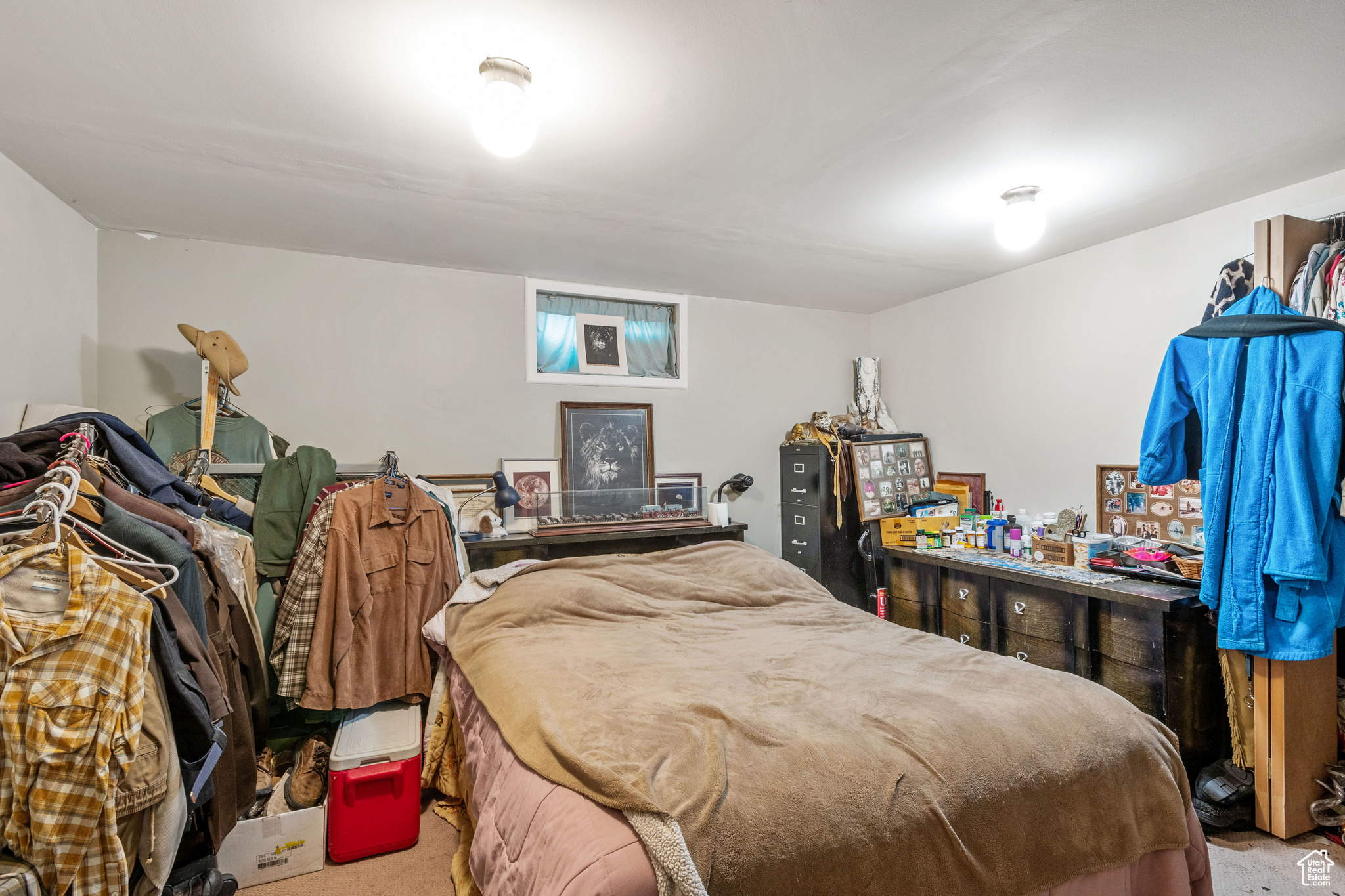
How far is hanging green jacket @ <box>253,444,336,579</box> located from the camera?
2607 millimetres

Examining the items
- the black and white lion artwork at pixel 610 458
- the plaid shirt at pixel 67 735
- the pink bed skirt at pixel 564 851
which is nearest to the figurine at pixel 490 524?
the black and white lion artwork at pixel 610 458

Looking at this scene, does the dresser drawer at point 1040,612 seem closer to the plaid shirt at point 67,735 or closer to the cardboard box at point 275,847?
the cardboard box at point 275,847

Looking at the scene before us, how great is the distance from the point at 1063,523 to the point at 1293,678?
1236mm

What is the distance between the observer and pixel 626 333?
4.05 metres

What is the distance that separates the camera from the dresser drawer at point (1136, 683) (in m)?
2.46

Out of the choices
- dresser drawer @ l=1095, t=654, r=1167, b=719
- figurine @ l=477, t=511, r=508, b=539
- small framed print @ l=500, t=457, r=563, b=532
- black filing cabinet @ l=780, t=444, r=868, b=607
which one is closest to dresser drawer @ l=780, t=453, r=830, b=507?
black filing cabinet @ l=780, t=444, r=868, b=607

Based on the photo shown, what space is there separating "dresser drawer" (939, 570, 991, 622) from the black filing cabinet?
2.16ft

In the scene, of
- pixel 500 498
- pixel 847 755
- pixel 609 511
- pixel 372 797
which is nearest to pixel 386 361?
pixel 500 498

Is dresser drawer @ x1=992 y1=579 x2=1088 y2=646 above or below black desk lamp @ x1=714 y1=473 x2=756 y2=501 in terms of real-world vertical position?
below

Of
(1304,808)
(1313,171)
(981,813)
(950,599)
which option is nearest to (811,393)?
(950,599)

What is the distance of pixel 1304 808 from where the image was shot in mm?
2223

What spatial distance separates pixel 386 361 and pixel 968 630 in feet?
11.8

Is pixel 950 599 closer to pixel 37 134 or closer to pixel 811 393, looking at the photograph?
pixel 811 393

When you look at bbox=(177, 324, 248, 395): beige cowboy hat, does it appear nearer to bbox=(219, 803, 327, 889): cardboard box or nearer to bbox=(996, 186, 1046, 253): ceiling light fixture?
bbox=(219, 803, 327, 889): cardboard box
